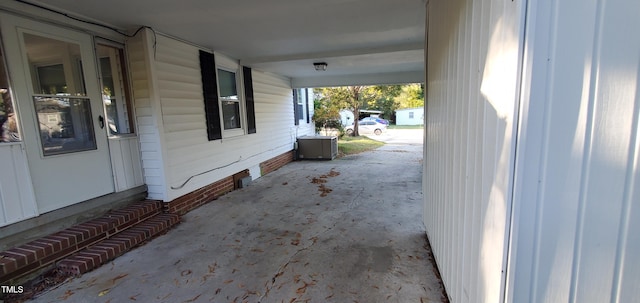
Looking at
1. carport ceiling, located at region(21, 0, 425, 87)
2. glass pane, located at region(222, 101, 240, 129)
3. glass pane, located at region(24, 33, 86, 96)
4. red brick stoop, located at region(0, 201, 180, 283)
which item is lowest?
red brick stoop, located at region(0, 201, 180, 283)

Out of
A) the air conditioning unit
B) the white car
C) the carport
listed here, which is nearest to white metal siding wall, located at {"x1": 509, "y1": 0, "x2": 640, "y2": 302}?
the carport

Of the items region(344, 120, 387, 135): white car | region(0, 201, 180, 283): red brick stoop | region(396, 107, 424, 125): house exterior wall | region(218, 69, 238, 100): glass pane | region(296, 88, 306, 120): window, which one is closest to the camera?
region(0, 201, 180, 283): red brick stoop

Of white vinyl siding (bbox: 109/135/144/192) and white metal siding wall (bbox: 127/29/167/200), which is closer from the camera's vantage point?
white vinyl siding (bbox: 109/135/144/192)

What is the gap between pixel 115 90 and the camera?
370 cm

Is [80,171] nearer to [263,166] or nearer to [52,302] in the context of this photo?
[52,302]

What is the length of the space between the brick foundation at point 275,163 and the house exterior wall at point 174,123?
117 centimetres

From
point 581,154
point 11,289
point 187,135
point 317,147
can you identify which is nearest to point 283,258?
point 11,289

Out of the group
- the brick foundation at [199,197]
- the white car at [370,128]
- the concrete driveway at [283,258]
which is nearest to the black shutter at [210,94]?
the brick foundation at [199,197]

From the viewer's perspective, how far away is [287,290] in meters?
2.34

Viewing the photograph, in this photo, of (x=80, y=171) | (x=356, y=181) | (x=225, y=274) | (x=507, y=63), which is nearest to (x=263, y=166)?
(x=356, y=181)

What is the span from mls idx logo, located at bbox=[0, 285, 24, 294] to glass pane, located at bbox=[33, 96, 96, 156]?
1291 millimetres

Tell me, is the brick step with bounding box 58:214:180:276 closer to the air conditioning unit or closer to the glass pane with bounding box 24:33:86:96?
the glass pane with bounding box 24:33:86:96

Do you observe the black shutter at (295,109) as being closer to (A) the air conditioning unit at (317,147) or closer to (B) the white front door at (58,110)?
(A) the air conditioning unit at (317,147)

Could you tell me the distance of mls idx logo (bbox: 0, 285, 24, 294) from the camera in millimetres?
2301
